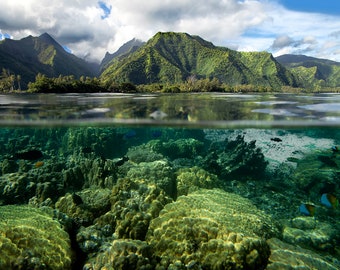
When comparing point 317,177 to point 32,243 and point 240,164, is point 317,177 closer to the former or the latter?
point 240,164

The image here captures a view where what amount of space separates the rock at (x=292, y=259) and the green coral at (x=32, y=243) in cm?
463

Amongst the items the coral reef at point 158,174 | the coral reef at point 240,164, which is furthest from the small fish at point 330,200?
the coral reef at point 240,164

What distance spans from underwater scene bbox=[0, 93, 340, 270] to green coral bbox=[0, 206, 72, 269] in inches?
0.9

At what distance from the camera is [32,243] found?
6238mm

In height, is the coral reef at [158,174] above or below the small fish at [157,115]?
below

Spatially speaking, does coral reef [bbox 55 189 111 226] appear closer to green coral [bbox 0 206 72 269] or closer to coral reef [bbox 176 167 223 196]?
green coral [bbox 0 206 72 269]

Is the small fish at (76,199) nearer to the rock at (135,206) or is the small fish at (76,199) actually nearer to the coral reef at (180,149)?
the rock at (135,206)

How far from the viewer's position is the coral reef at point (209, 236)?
605 centimetres

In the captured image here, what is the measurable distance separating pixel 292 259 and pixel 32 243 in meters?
5.87

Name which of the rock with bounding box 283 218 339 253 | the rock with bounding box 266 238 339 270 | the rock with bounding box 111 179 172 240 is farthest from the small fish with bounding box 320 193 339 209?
the rock with bounding box 111 179 172 240

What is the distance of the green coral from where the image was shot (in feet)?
18.4

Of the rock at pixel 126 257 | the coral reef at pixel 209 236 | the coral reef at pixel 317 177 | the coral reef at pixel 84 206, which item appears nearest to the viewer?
the rock at pixel 126 257

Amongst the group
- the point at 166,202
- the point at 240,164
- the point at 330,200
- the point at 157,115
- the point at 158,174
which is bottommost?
the point at 240,164

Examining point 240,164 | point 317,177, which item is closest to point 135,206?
point 240,164
